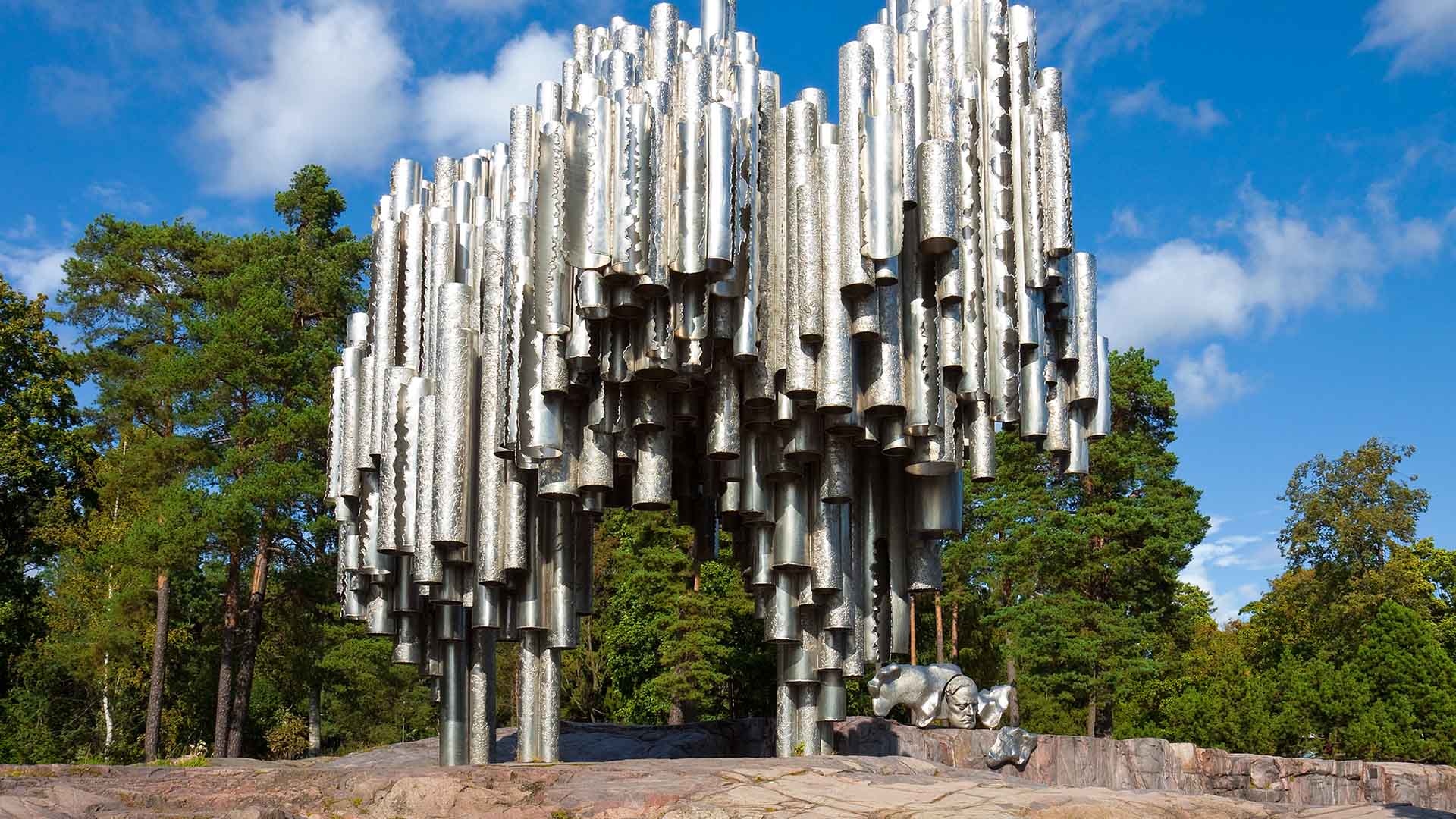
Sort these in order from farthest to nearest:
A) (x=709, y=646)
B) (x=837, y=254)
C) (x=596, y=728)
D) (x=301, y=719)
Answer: (x=301, y=719) < (x=709, y=646) < (x=596, y=728) < (x=837, y=254)

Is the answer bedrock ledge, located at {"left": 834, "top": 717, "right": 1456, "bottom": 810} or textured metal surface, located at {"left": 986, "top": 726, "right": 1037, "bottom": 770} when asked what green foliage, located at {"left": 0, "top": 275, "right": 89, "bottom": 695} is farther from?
textured metal surface, located at {"left": 986, "top": 726, "right": 1037, "bottom": 770}

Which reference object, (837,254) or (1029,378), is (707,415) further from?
(1029,378)

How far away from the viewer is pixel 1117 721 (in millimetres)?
34531

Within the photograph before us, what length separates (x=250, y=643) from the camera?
30234 mm

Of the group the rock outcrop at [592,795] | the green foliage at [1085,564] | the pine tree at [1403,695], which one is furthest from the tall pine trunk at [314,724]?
the rock outcrop at [592,795]

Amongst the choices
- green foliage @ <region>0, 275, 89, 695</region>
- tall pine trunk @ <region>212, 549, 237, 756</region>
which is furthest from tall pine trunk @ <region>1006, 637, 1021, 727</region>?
Result: green foliage @ <region>0, 275, 89, 695</region>

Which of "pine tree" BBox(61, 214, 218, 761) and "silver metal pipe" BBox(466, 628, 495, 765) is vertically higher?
"pine tree" BBox(61, 214, 218, 761)

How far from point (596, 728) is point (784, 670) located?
7346 millimetres

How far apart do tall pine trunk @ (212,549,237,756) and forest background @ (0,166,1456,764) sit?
0.25ft

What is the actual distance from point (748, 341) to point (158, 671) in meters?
22.5

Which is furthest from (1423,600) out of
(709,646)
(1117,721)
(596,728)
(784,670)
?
(784,670)

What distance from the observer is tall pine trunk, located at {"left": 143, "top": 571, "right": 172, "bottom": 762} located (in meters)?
28.7

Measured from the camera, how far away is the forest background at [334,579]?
92.1 ft

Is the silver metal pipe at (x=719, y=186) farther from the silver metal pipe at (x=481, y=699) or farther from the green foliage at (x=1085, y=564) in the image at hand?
the green foliage at (x=1085, y=564)
